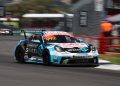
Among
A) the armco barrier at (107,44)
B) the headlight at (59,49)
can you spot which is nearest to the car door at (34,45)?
the headlight at (59,49)

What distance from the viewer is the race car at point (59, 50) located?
17047 millimetres

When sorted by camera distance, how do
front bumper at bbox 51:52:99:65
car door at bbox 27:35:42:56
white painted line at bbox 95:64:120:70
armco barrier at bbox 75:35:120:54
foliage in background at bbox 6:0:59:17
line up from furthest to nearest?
foliage in background at bbox 6:0:59:17 → armco barrier at bbox 75:35:120:54 → car door at bbox 27:35:42:56 → front bumper at bbox 51:52:99:65 → white painted line at bbox 95:64:120:70

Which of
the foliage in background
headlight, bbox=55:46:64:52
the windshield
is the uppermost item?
the windshield

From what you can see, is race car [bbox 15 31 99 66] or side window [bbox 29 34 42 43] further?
side window [bbox 29 34 42 43]

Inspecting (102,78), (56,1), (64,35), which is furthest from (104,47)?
(56,1)

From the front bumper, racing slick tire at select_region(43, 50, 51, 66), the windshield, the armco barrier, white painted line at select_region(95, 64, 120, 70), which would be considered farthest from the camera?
the armco barrier

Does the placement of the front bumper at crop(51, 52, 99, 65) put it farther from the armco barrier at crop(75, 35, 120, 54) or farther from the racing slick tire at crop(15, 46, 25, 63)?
the armco barrier at crop(75, 35, 120, 54)

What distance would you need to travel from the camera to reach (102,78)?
1295 centimetres

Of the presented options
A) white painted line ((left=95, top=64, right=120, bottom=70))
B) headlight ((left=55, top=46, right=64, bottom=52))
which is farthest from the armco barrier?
headlight ((left=55, top=46, right=64, bottom=52))

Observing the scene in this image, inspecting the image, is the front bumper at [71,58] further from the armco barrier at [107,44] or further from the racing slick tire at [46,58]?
the armco barrier at [107,44]

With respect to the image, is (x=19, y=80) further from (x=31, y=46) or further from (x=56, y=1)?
(x=56, y=1)

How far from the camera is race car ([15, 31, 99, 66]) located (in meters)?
17.0

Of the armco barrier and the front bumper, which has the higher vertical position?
the front bumper

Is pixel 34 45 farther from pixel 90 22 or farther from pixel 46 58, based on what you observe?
pixel 90 22
